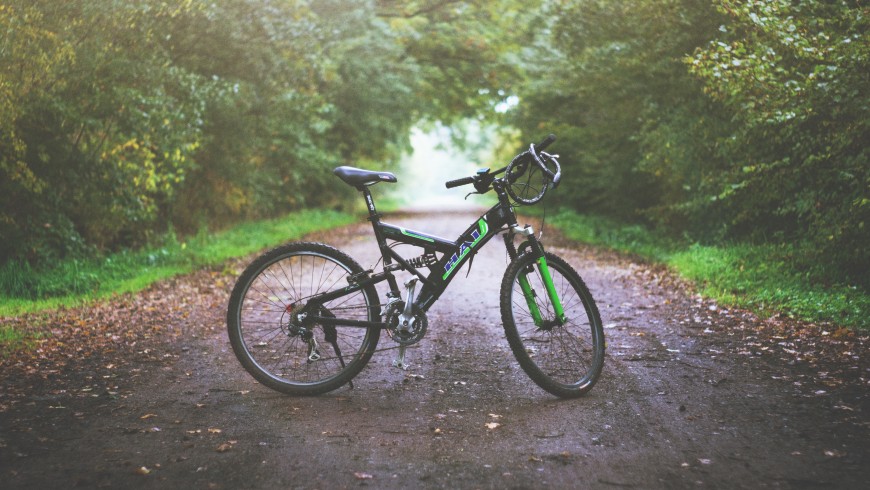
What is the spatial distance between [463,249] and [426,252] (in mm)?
224

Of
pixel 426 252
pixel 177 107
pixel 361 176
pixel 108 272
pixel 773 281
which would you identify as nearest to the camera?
pixel 361 176

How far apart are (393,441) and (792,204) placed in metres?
6.29

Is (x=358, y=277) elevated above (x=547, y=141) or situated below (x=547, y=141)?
below

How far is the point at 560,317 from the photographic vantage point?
4.20m

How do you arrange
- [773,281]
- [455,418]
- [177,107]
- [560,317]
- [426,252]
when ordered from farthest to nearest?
[177,107] → [773,281] → [560,317] → [426,252] → [455,418]

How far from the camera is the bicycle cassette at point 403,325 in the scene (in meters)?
3.98

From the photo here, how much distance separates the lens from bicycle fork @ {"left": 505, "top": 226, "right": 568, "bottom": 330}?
A: 4090 mm

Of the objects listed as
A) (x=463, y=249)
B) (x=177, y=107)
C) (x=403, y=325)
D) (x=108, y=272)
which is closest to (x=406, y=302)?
(x=403, y=325)

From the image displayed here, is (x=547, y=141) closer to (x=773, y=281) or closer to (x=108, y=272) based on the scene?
(x=773, y=281)

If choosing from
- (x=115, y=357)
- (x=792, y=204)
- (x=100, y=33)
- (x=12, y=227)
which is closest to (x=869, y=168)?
(x=792, y=204)

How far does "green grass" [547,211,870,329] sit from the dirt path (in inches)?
20.3

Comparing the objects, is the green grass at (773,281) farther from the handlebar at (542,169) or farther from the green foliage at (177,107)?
the green foliage at (177,107)

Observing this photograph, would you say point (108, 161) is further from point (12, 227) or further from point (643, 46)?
point (643, 46)

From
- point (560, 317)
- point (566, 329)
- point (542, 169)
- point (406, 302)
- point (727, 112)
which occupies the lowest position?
point (566, 329)
